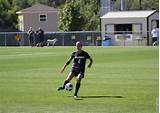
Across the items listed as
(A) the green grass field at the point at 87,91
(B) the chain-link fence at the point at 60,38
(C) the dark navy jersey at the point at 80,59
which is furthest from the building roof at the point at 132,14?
(C) the dark navy jersey at the point at 80,59

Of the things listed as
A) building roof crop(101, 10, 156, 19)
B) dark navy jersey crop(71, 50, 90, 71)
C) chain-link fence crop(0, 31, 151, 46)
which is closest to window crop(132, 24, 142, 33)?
building roof crop(101, 10, 156, 19)

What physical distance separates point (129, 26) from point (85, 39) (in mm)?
6431

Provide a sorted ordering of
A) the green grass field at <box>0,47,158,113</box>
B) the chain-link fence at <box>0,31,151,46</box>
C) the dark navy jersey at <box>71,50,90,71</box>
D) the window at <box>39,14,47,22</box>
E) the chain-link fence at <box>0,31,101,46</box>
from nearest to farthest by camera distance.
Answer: the green grass field at <box>0,47,158,113</box> < the dark navy jersey at <box>71,50,90,71</box> < the chain-link fence at <box>0,31,151,46</box> < the chain-link fence at <box>0,31,101,46</box> < the window at <box>39,14,47,22</box>

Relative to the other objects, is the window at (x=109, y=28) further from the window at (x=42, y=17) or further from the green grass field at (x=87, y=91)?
the green grass field at (x=87, y=91)

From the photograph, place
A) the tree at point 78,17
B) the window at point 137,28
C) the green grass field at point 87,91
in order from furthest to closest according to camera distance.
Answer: the tree at point 78,17 < the window at point 137,28 < the green grass field at point 87,91

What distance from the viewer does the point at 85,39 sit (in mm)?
65000

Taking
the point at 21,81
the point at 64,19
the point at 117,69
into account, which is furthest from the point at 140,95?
the point at 64,19

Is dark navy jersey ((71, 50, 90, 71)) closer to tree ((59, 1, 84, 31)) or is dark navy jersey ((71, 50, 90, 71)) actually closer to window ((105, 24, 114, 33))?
window ((105, 24, 114, 33))

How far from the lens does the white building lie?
63000 mm

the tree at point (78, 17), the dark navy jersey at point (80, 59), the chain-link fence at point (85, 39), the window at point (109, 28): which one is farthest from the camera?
the tree at point (78, 17)

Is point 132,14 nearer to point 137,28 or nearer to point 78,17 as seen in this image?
point 137,28

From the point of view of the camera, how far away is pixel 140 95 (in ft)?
58.7

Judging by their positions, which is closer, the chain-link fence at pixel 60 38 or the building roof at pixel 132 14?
the chain-link fence at pixel 60 38

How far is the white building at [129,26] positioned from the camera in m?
63.0
